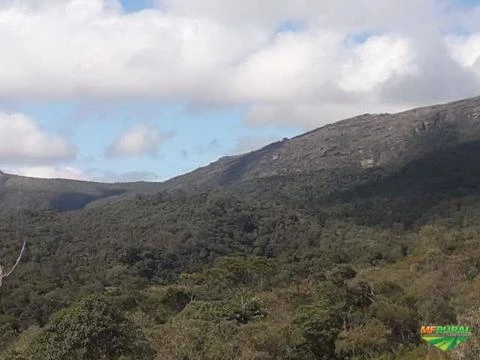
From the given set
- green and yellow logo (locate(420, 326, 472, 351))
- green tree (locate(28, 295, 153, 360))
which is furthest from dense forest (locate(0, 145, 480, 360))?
Result: green and yellow logo (locate(420, 326, 472, 351))

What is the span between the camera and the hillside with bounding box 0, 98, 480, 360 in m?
34.0

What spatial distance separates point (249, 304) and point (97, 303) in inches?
559

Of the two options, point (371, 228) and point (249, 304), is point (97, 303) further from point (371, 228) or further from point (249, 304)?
point (371, 228)

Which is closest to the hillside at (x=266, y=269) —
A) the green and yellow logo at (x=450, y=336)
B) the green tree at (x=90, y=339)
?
the green tree at (x=90, y=339)

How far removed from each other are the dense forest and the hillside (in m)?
0.16

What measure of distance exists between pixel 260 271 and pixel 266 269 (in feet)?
2.94

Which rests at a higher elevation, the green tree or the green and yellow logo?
the green and yellow logo

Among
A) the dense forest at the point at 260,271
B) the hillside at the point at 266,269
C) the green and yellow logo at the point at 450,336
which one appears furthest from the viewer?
the hillside at the point at 266,269

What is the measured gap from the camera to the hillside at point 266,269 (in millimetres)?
33969

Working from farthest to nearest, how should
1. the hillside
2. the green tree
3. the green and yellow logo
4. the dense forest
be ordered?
1. the hillside
2. the dense forest
3. the green tree
4. the green and yellow logo

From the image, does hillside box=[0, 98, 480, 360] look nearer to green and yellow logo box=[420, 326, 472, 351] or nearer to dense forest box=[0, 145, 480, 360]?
dense forest box=[0, 145, 480, 360]

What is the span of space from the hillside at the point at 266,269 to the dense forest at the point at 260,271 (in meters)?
0.16

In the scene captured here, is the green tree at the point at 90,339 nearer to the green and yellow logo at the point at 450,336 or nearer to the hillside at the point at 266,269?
the hillside at the point at 266,269

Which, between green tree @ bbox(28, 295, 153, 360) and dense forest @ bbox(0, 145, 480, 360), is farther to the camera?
dense forest @ bbox(0, 145, 480, 360)
